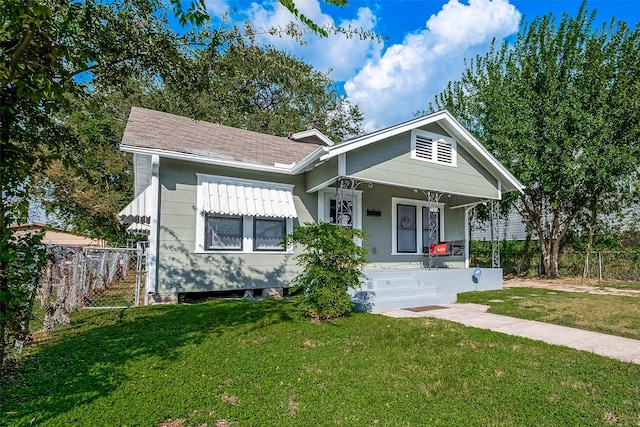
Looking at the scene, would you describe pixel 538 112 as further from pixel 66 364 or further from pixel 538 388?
pixel 66 364

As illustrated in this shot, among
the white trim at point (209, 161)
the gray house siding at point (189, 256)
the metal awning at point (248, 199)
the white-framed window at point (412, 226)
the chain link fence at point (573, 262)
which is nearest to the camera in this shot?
the white trim at point (209, 161)

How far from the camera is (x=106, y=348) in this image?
4750 millimetres

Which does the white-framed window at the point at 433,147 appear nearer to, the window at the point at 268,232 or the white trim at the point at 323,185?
the white trim at the point at 323,185

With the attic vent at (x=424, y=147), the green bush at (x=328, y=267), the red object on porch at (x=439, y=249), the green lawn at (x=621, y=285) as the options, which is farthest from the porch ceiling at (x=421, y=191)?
the green lawn at (x=621, y=285)

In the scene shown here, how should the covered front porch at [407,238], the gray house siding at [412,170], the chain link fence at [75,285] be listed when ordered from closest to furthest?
the chain link fence at [75,285] < the covered front porch at [407,238] < the gray house siding at [412,170]

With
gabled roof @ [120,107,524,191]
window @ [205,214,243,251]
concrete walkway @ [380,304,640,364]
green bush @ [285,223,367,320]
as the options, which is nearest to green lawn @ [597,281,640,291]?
gabled roof @ [120,107,524,191]

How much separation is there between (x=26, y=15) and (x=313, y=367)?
156 inches

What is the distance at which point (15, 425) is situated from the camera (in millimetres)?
2824

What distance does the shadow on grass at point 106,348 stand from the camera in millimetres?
3284

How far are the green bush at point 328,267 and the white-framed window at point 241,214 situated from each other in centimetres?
258

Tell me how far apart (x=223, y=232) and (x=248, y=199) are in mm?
1067

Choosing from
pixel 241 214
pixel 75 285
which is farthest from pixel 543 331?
pixel 75 285

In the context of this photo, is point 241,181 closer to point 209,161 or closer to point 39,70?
point 209,161

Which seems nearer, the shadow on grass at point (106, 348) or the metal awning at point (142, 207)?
the shadow on grass at point (106, 348)
